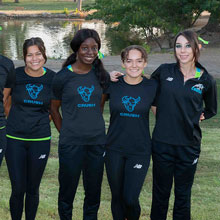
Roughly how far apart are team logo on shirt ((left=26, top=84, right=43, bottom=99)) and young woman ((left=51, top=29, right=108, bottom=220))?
0.22 meters

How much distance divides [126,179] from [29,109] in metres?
1.22

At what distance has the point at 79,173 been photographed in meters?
4.34

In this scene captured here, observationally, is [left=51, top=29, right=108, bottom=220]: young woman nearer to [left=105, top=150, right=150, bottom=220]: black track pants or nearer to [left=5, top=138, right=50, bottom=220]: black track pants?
[left=105, top=150, right=150, bottom=220]: black track pants

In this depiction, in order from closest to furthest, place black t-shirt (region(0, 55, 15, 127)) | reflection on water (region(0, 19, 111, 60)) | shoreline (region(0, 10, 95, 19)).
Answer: black t-shirt (region(0, 55, 15, 127)) → reflection on water (region(0, 19, 111, 60)) → shoreline (region(0, 10, 95, 19))

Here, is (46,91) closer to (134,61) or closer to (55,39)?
(134,61)

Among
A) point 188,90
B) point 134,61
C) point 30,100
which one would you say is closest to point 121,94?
point 134,61

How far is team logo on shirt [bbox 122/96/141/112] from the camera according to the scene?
4.19 m

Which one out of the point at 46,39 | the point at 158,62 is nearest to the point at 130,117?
the point at 158,62

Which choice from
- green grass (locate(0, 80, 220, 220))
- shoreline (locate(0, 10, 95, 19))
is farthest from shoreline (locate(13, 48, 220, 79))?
shoreline (locate(0, 10, 95, 19))

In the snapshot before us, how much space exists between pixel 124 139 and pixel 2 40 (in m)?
31.1

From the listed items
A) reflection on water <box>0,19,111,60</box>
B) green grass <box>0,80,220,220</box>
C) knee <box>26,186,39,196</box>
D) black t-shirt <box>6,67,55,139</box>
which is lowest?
reflection on water <box>0,19,111,60</box>

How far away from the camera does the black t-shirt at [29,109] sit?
438cm

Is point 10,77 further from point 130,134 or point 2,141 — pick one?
point 130,134

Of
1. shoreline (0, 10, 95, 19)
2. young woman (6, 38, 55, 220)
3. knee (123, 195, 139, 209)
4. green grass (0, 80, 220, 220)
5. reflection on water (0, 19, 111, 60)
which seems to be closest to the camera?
knee (123, 195, 139, 209)
